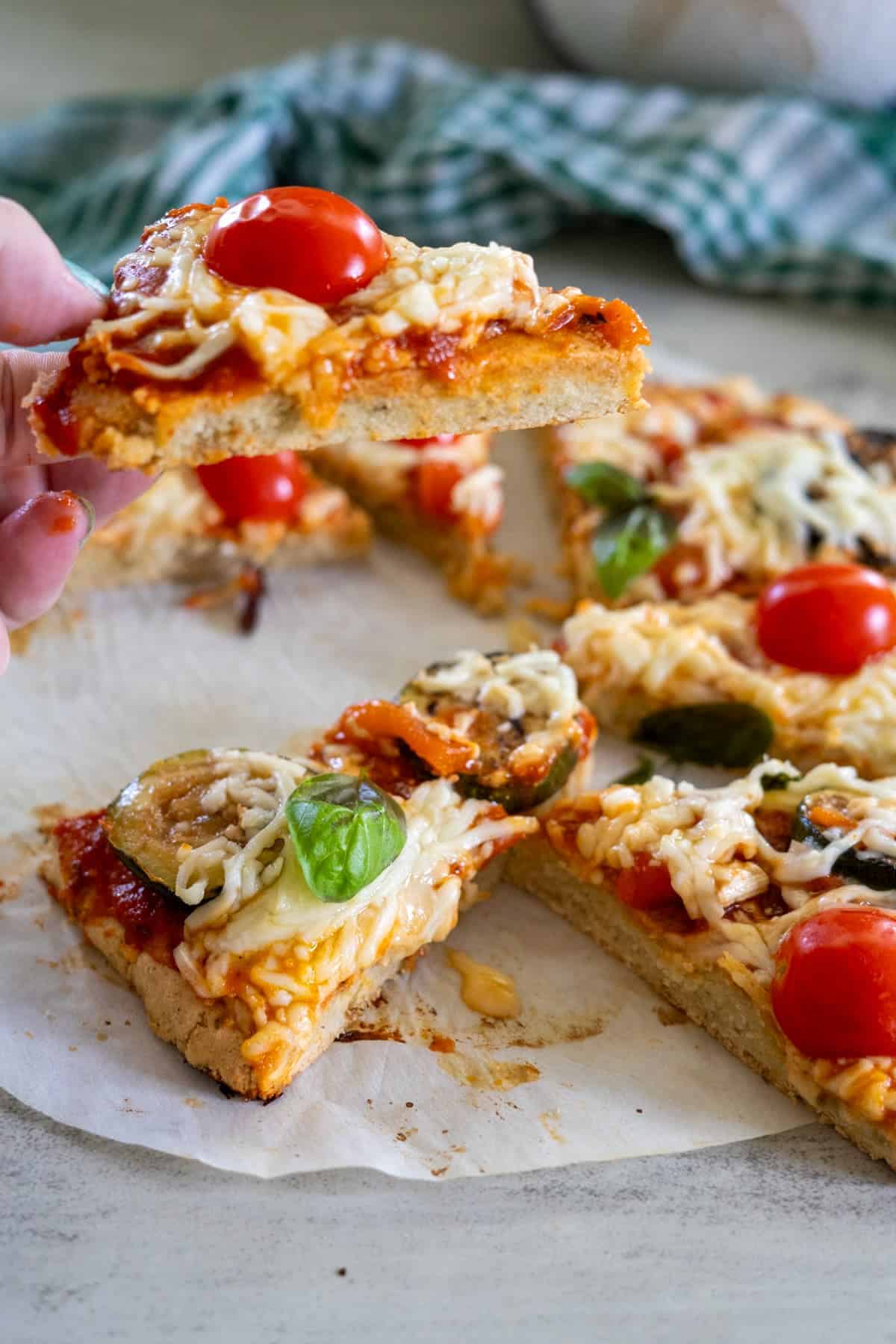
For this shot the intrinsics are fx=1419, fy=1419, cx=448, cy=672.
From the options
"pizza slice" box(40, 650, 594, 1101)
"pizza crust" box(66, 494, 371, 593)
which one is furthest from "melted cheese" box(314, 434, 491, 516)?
"pizza slice" box(40, 650, 594, 1101)

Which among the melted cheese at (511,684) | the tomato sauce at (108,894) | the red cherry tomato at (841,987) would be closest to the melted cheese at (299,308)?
the melted cheese at (511,684)

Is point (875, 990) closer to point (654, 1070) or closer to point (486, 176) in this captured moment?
point (654, 1070)

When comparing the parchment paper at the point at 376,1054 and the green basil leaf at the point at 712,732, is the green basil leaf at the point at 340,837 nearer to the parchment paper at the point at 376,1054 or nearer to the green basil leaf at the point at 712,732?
the parchment paper at the point at 376,1054

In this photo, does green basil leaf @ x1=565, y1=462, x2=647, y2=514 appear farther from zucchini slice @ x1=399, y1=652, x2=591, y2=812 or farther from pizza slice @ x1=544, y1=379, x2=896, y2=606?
zucchini slice @ x1=399, y1=652, x2=591, y2=812

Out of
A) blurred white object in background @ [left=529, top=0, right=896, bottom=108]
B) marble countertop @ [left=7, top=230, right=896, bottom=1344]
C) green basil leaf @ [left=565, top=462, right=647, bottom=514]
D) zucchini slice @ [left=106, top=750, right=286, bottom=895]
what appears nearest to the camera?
marble countertop @ [left=7, top=230, right=896, bottom=1344]

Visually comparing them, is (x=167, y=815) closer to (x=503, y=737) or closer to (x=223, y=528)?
(x=503, y=737)

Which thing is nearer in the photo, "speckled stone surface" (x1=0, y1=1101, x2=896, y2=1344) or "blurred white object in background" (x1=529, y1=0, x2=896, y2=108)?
"speckled stone surface" (x1=0, y1=1101, x2=896, y2=1344)
